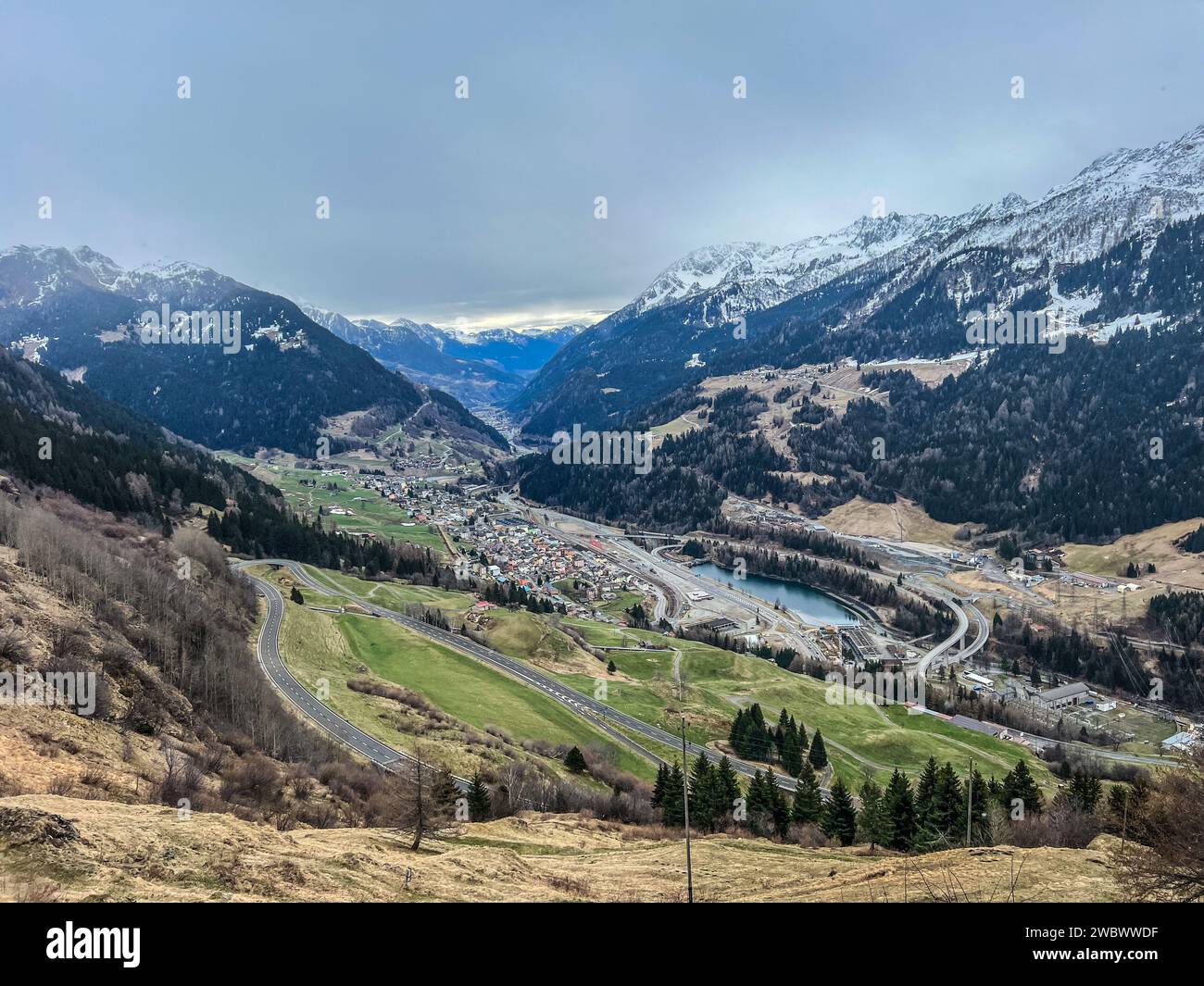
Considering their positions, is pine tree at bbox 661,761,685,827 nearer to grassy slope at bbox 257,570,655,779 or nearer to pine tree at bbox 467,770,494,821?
pine tree at bbox 467,770,494,821

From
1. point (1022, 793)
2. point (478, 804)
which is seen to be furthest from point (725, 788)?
point (1022, 793)

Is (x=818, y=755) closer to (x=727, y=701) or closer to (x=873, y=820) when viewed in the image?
(x=727, y=701)

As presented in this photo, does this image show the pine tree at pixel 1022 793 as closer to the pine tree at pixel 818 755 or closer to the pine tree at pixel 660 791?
the pine tree at pixel 818 755

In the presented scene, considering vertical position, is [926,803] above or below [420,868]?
below

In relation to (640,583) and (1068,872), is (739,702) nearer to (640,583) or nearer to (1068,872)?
(1068,872)

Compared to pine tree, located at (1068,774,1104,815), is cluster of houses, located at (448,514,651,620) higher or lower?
higher

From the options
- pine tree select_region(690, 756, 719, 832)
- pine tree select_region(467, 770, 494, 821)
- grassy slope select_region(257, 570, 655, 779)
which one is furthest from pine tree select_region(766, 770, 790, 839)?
pine tree select_region(467, 770, 494, 821)

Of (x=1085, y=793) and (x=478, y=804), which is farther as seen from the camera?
(x=1085, y=793)
